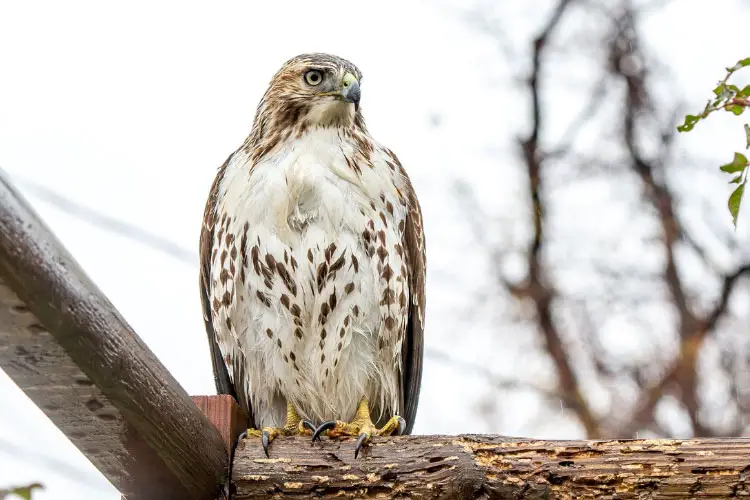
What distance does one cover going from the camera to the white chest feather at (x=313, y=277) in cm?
376

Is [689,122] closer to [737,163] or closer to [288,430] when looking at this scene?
[737,163]

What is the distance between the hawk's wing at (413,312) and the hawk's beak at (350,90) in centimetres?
30

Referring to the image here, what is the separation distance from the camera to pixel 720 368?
5867 millimetres

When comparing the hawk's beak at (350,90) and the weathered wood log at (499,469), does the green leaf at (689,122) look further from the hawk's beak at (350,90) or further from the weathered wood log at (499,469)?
the hawk's beak at (350,90)

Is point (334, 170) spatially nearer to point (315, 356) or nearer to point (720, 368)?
point (315, 356)

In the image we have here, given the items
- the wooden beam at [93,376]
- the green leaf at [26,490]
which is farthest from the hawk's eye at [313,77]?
the green leaf at [26,490]

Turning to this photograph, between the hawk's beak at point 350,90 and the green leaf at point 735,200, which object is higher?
the hawk's beak at point 350,90

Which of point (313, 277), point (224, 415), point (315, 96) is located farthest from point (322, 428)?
point (315, 96)

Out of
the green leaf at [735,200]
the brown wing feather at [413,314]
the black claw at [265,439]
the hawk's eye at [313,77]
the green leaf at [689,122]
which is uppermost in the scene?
the hawk's eye at [313,77]

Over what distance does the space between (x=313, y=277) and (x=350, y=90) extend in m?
0.76

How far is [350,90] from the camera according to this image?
405cm

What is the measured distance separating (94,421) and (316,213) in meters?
1.52

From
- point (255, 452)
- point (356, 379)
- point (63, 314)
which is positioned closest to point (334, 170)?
point (356, 379)

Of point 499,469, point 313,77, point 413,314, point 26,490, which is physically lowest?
point 26,490
